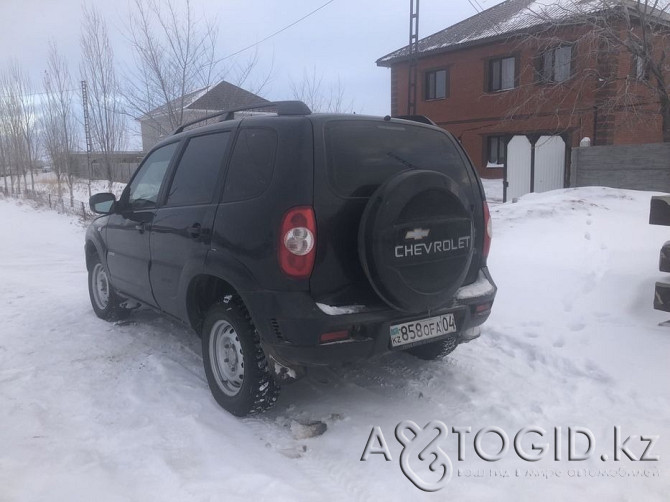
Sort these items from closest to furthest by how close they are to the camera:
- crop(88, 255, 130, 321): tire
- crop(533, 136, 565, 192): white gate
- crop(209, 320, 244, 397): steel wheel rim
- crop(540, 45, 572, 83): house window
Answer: crop(209, 320, 244, 397): steel wheel rim
crop(88, 255, 130, 321): tire
crop(533, 136, 565, 192): white gate
crop(540, 45, 572, 83): house window

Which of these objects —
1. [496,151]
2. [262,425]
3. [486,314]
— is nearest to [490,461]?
[486,314]

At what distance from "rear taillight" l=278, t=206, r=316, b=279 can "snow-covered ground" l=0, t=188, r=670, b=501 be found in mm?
1017

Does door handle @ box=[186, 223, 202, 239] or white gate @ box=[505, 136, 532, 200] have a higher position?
white gate @ box=[505, 136, 532, 200]

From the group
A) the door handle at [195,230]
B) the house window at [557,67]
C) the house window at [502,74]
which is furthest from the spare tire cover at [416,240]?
the house window at [502,74]

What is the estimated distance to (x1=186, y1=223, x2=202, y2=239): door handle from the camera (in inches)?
136

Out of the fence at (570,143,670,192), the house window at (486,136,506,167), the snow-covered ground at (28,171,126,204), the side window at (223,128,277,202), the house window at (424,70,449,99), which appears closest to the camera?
the side window at (223,128,277,202)

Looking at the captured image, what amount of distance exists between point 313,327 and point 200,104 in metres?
13.1

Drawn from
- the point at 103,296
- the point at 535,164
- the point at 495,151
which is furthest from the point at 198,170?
the point at 495,151

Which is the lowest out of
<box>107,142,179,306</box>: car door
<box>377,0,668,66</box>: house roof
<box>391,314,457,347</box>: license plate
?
<box>391,314,457,347</box>: license plate

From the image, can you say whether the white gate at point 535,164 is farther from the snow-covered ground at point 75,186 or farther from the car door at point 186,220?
the snow-covered ground at point 75,186

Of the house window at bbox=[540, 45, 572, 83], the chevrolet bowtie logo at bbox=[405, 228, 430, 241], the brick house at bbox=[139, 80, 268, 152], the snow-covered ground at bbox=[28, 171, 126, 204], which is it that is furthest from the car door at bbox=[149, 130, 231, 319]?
the snow-covered ground at bbox=[28, 171, 126, 204]

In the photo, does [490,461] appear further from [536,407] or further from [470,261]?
[470,261]

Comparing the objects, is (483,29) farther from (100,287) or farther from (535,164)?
(100,287)

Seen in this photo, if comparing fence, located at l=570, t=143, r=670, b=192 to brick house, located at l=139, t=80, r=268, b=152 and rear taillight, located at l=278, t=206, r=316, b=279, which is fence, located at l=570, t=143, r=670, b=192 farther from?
rear taillight, located at l=278, t=206, r=316, b=279
